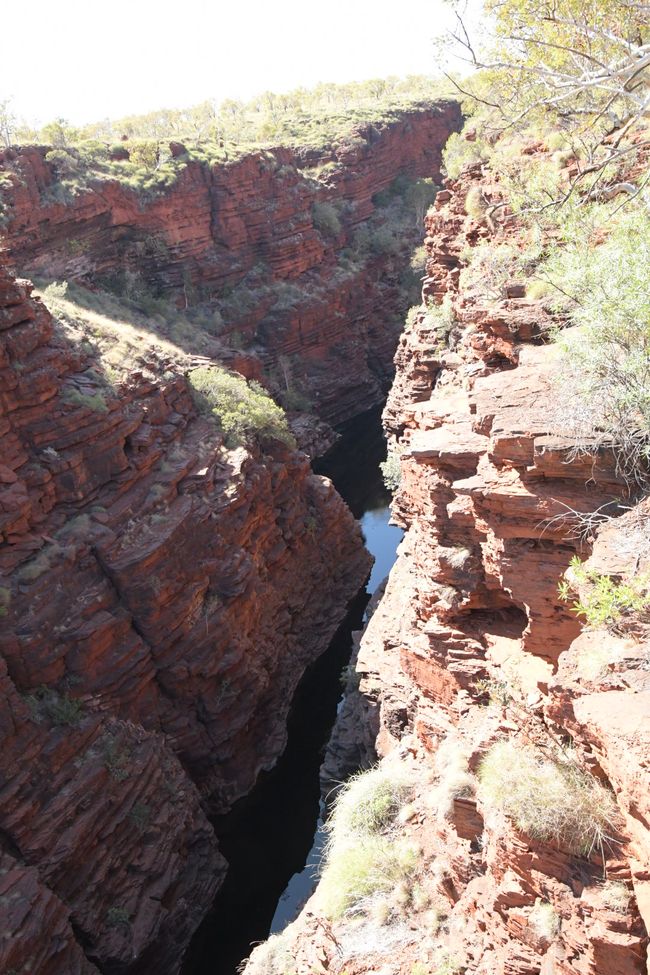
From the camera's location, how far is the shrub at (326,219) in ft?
142

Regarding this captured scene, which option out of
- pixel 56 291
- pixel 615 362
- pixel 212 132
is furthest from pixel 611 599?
pixel 212 132

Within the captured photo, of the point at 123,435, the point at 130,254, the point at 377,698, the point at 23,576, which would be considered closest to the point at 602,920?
the point at 377,698

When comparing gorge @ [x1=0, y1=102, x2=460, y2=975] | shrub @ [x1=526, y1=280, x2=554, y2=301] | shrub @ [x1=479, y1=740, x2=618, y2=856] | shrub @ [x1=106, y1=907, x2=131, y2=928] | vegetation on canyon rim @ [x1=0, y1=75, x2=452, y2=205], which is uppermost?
vegetation on canyon rim @ [x1=0, y1=75, x2=452, y2=205]

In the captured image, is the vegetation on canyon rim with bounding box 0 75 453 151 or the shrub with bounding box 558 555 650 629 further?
the vegetation on canyon rim with bounding box 0 75 453 151

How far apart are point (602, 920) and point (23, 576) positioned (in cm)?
1191

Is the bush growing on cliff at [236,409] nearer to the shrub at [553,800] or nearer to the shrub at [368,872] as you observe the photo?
the shrub at [368,872]

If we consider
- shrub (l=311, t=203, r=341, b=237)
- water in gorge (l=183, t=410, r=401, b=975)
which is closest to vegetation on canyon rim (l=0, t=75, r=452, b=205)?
shrub (l=311, t=203, r=341, b=237)

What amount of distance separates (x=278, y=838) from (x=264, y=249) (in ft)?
100

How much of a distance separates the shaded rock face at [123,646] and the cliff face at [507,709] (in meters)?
4.33

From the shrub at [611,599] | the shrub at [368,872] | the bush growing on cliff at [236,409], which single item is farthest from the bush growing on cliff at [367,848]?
the bush growing on cliff at [236,409]

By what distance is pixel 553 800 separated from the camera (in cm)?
613

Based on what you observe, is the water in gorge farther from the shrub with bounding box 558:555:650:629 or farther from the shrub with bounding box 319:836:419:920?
the shrub with bounding box 558:555:650:629

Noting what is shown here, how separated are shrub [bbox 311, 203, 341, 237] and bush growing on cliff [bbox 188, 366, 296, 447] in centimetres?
2305

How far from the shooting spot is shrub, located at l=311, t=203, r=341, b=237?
43.4 m
